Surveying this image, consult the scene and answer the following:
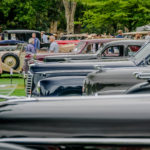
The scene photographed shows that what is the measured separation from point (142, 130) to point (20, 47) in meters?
19.6

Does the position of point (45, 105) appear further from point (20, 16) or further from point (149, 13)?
point (20, 16)

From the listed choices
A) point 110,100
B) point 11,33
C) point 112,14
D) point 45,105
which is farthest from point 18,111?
point 11,33

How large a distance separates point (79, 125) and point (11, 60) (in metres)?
18.7

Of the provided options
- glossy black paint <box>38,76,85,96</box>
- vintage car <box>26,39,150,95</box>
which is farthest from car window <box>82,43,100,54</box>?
glossy black paint <box>38,76,85,96</box>

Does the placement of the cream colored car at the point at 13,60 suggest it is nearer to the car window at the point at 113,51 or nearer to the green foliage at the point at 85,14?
the car window at the point at 113,51

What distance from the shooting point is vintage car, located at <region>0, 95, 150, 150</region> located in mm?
2686

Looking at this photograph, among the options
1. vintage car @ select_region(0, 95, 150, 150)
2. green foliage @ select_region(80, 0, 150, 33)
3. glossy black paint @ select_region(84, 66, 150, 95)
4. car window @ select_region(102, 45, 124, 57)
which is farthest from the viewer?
green foliage @ select_region(80, 0, 150, 33)

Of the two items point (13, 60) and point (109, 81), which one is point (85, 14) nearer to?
point (13, 60)

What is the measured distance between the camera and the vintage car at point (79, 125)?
269 cm

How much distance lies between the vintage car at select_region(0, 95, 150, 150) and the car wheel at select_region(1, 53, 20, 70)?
18.3 m

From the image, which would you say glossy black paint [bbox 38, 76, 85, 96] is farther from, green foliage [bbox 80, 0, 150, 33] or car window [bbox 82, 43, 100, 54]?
green foliage [bbox 80, 0, 150, 33]

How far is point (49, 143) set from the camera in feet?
8.85

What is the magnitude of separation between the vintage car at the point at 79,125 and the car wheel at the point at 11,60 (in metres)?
18.3

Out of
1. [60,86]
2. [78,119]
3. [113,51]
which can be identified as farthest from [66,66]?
[78,119]
